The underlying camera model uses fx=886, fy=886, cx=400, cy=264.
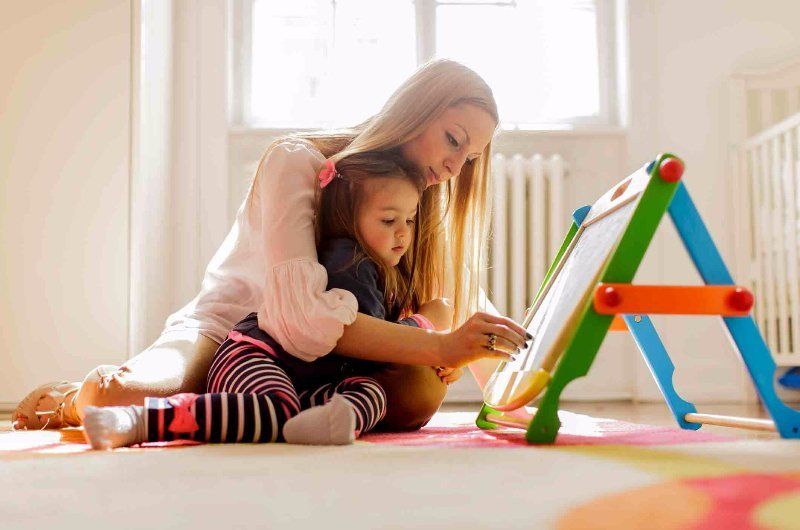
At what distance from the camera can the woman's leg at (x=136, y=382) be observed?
1156 mm

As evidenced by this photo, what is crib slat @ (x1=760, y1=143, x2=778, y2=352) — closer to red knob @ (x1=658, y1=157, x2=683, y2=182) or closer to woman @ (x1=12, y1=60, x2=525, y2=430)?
woman @ (x1=12, y1=60, x2=525, y2=430)

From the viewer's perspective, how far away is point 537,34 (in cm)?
290

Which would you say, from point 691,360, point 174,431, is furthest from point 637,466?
point 691,360

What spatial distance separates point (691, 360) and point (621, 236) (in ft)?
6.33

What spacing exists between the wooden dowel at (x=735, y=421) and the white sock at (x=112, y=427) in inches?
25.5

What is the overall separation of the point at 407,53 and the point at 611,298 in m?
2.18

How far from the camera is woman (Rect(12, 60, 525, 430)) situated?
3.29ft

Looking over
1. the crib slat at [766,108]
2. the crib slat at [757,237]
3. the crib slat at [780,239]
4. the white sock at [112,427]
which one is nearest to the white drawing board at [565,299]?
the white sock at [112,427]

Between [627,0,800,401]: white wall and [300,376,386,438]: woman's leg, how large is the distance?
70.6 inches

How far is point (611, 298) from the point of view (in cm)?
85

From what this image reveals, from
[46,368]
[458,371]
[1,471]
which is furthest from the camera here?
[46,368]

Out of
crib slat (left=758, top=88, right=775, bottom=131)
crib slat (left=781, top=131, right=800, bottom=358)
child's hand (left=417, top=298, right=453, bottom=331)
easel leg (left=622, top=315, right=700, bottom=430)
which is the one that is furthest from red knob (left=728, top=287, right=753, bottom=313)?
crib slat (left=758, top=88, right=775, bottom=131)

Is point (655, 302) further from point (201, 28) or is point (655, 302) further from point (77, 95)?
point (201, 28)

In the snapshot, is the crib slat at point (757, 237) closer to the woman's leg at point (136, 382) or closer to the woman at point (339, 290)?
the woman at point (339, 290)
